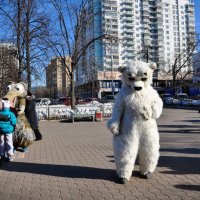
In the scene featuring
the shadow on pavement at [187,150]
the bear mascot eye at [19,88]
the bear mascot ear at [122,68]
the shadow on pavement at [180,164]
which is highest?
the bear mascot ear at [122,68]

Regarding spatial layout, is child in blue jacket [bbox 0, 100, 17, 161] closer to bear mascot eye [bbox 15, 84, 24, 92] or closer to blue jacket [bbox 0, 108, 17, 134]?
blue jacket [bbox 0, 108, 17, 134]

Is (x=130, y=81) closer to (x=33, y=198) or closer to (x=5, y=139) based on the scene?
(x=33, y=198)

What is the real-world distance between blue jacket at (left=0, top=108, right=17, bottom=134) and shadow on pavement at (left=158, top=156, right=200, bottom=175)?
3.25m

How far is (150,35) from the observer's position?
114812 millimetres

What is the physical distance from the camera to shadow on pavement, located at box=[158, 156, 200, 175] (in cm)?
673

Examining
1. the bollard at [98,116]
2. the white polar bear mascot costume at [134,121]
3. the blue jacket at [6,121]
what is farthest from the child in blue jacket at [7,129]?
the bollard at [98,116]

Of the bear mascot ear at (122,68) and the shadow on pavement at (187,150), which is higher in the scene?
the bear mascot ear at (122,68)

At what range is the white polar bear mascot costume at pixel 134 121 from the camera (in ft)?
19.3

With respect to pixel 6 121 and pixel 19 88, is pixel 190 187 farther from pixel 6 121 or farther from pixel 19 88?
pixel 19 88

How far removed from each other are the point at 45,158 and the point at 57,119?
1332 centimetres

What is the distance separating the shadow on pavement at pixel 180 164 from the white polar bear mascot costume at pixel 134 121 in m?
0.93

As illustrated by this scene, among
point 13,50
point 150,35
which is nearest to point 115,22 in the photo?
point 150,35

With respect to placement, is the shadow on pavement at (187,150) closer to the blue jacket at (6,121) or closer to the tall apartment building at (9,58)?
the blue jacket at (6,121)

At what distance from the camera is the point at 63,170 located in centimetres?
708
